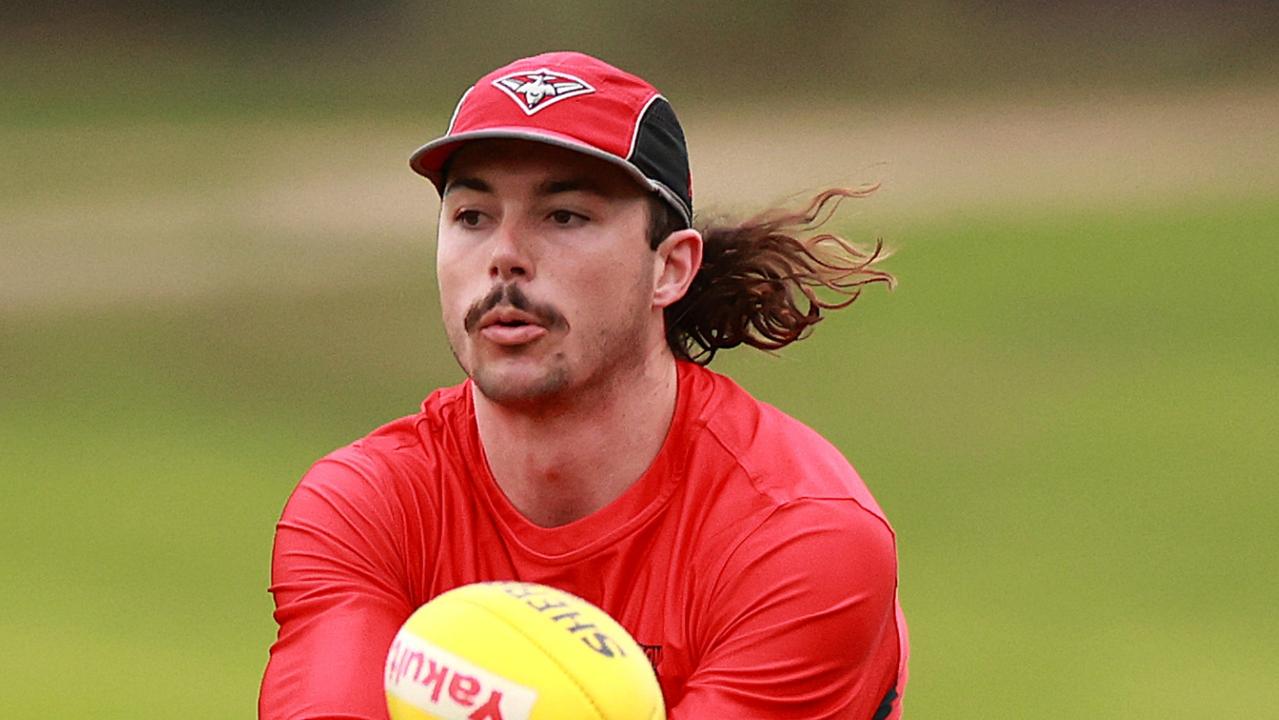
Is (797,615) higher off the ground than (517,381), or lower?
lower

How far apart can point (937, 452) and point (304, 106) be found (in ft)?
46.5

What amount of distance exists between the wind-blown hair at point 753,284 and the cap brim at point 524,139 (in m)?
0.45

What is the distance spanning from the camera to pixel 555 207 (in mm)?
5172

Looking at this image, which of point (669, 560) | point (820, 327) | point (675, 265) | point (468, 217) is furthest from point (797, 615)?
point (820, 327)

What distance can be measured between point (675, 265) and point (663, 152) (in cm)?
29

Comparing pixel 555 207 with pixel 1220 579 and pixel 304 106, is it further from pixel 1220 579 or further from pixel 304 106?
pixel 304 106

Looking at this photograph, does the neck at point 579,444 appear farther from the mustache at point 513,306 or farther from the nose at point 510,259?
the nose at point 510,259

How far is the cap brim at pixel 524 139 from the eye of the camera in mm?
5070

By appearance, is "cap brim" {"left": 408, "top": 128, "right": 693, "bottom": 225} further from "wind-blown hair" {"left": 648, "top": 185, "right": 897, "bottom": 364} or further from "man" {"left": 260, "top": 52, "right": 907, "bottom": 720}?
"wind-blown hair" {"left": 648, "top": 185, "right": 897, "bottom": 364}

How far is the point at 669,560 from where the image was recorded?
5309mm

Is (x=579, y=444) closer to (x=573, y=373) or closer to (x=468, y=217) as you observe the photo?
(x=573, y=373)

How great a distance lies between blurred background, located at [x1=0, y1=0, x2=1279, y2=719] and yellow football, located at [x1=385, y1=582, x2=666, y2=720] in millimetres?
2000

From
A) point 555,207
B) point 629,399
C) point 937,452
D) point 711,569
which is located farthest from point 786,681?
point 937,452

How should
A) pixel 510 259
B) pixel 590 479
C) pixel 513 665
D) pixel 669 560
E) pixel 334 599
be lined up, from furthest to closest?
1. pixel 590 479
2. pixel 669 560
3. pixel 334 599
4. pixel 510 259
5. pixel 513 665
